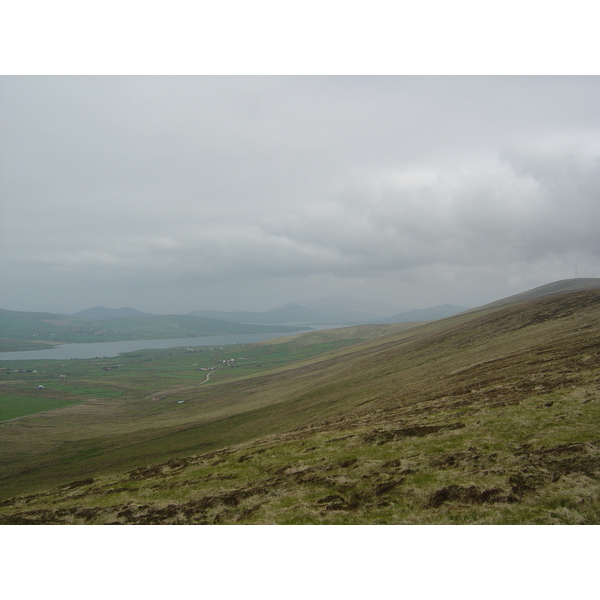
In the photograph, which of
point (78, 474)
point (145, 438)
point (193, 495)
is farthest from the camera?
point (145, 438)

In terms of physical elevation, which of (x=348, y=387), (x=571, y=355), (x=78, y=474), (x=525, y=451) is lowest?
(x=78, y=474)

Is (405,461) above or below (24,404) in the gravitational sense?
above

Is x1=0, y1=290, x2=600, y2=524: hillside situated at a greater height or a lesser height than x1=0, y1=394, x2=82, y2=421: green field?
greater

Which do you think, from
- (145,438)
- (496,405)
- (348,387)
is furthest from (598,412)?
(145,438)

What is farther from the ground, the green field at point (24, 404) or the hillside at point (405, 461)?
the hillside at point (405, 461)

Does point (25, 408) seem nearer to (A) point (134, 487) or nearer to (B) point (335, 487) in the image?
(A) point (134, 487)

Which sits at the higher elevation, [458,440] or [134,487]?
[458,440]

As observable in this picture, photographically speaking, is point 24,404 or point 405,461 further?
point 24,404

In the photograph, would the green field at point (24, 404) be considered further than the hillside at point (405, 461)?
Yes

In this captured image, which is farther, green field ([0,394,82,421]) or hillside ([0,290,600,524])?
→ green field ([0,394,82,421])

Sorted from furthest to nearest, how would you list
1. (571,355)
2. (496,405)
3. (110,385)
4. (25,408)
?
(110,385), (25,408), (571,355), (496,405)

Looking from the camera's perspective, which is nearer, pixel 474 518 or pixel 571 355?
pixel 474 518
